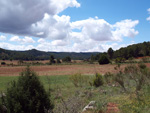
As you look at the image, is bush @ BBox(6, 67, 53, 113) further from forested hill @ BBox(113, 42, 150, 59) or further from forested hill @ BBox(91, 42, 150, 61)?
forested hill @ BBox(113, 42, 150, 59)

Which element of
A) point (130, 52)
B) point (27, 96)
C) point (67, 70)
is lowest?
point (67, 70)

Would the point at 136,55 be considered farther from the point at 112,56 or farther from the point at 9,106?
the point at 9,106

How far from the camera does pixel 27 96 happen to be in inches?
150

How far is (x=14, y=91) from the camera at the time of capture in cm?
379

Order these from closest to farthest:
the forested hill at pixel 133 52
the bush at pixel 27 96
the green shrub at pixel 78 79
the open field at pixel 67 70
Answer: the bush at pixel 27 96
the green shrub at pixel 78 79
the open field at pixel 67 70
the forested hill at pixel 133 52

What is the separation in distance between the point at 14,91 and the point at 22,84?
28cm

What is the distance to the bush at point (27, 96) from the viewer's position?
370 cm

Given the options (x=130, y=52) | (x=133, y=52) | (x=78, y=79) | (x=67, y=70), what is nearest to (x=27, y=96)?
(x=78, y=79)

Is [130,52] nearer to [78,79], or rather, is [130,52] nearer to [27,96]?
[78,79]

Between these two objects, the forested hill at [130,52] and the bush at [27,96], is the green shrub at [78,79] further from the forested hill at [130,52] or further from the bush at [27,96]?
the forested hill at [130,52]

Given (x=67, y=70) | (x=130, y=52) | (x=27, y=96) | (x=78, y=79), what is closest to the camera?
(x=27, y=96)

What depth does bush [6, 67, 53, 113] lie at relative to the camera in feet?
12.2

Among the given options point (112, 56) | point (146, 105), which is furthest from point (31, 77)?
point (112, 56)

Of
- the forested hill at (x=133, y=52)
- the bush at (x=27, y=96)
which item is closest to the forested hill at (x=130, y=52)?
the forested hill at (x=133, y=52)
